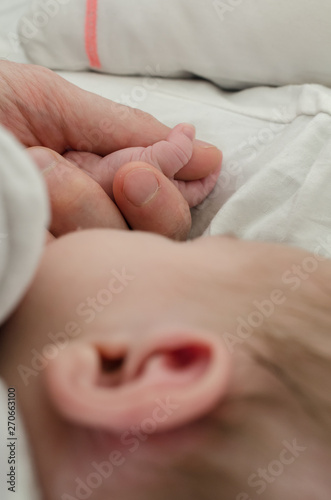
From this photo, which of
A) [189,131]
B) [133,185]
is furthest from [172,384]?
Answer: [189,131]

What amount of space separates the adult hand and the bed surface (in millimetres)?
70

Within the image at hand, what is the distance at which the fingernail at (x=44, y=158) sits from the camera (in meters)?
0.79

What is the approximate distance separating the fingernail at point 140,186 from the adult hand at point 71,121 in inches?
5.6

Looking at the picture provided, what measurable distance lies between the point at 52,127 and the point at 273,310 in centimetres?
60

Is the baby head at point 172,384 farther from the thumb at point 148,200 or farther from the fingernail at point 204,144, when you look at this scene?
the fingernail at point 204,144

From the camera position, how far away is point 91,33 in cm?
115

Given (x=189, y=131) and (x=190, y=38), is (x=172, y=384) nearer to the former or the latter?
(x=189, y=131)

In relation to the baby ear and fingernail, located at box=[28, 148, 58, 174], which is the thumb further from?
the baby ear

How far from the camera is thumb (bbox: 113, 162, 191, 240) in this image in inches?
30.5

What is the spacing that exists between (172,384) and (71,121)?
628 millimetres

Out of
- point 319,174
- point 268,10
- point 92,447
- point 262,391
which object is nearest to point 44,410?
point 92,447

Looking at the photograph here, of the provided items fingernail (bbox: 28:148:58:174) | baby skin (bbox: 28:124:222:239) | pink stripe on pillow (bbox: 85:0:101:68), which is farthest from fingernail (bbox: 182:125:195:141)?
pink stripe on pillow (bbox: 85:0:101:68)

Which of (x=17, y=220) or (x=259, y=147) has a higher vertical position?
(x=17, y=220)

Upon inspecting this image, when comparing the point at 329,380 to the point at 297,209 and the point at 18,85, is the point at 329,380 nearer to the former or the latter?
the point at 297,209
